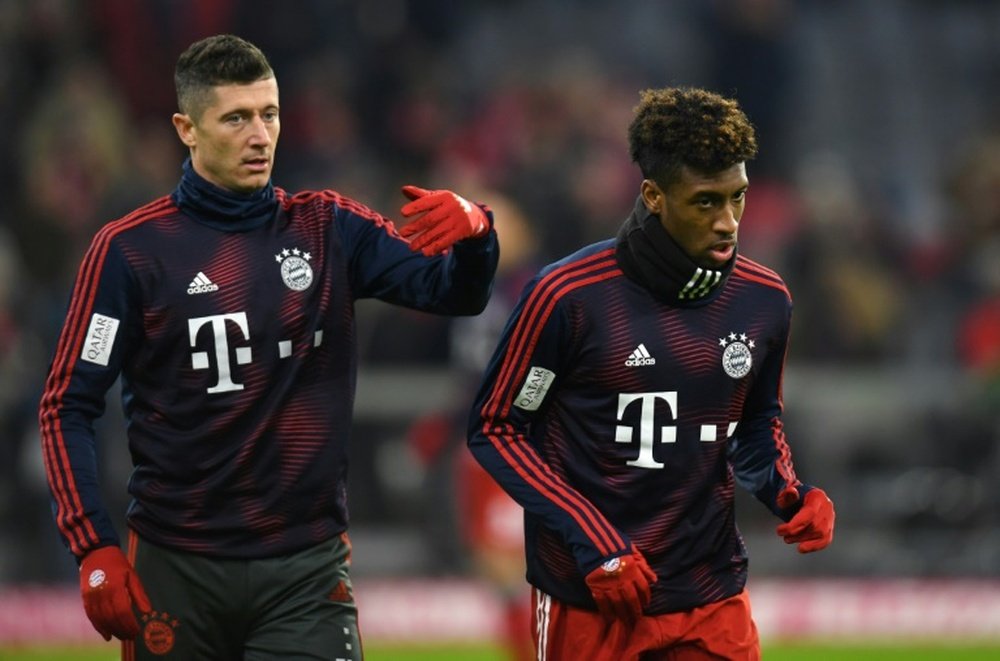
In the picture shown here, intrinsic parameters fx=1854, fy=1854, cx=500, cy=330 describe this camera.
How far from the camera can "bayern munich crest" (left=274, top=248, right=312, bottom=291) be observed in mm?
4875

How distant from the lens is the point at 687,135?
15.0 ft

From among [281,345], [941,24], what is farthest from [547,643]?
[941,24]

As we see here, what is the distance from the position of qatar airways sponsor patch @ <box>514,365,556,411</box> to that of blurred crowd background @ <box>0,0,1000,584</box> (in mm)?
4363

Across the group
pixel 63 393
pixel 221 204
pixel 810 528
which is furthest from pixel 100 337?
pixel 810 528

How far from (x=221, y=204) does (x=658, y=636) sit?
1.59 meters

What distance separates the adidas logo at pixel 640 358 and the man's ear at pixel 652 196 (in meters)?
0.35

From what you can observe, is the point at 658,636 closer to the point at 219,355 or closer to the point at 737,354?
the point at 737,354

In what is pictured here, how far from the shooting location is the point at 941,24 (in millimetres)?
14289

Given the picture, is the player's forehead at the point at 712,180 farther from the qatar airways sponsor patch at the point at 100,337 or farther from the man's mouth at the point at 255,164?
the qatar airways sponsor patch at the point at 100,337

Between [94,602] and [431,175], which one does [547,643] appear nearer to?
[94,602]

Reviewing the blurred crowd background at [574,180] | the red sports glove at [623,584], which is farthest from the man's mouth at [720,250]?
the blurred crowd background at [574,180]

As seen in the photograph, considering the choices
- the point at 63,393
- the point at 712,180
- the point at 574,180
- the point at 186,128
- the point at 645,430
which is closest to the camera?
the point at 712,180

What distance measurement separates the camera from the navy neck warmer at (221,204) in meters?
4.87

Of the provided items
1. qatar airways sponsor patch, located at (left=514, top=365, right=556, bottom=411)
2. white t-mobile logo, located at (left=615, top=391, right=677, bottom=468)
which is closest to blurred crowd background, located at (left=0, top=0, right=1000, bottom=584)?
qatar airways sponsor patch, located at (left=514, top=365, right=556, bottom=411)
